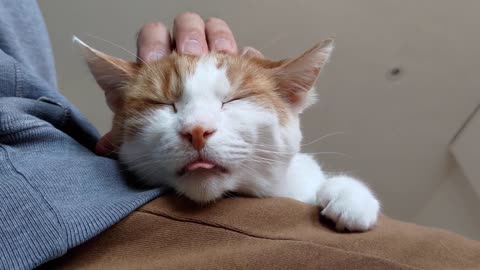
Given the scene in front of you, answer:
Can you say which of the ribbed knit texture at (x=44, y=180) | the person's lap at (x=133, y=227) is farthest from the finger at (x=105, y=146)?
the person's lap at (x=133, y=227)

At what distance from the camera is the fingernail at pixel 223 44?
0.95m

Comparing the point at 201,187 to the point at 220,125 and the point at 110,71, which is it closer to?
the point at 220,125

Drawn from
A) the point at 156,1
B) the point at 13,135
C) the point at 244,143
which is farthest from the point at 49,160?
the point at 156,1

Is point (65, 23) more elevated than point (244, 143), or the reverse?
point (244, 143)

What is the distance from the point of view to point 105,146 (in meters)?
0.82

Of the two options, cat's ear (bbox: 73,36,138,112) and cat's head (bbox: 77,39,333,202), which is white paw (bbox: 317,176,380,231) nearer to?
cat's head (bbox: 77,39,333,202)

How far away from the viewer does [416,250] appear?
0.60 m

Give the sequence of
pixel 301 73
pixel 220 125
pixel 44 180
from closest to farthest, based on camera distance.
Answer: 1. pixel 44 180
2. pixel 220 125
3. pixel 301 73

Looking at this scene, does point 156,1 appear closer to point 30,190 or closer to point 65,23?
point 65,23

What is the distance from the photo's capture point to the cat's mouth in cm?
63

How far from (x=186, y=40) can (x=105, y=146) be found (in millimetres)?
282

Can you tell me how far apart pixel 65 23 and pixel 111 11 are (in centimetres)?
17

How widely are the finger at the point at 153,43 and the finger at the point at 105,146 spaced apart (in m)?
0.19

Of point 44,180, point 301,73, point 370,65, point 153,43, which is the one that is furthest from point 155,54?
point 370,65
